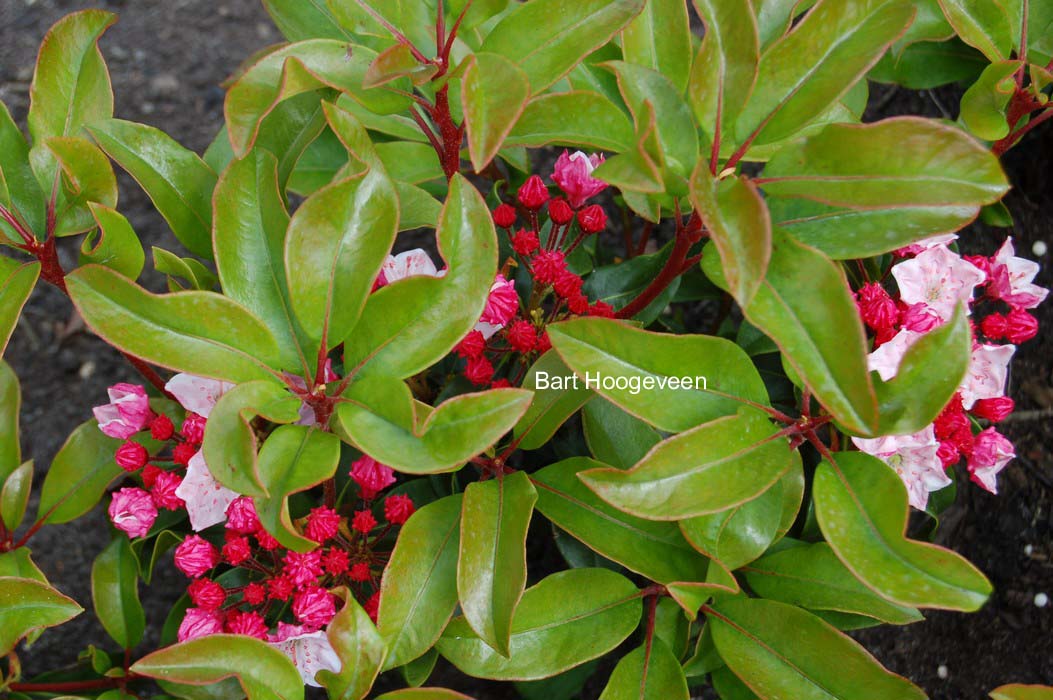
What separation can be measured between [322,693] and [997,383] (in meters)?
1.27

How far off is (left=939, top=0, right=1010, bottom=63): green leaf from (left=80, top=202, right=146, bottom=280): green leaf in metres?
1.11

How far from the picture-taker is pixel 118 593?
1343 mm

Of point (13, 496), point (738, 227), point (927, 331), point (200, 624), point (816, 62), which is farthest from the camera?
point (13, 496)

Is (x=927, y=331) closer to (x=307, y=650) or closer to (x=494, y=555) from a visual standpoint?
(x=494, y=555)

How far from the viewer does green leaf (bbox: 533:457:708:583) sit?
1.08 meters

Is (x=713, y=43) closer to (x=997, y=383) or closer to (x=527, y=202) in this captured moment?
(x=527, y=202)

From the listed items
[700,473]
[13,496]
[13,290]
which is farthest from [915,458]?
[13,496]

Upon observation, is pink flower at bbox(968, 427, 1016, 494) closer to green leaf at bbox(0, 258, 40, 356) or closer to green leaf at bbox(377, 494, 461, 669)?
green leaf at bbox(377, 494, 461, 669)

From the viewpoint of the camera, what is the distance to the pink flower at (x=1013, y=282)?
117cm

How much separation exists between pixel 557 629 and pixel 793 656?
29cm

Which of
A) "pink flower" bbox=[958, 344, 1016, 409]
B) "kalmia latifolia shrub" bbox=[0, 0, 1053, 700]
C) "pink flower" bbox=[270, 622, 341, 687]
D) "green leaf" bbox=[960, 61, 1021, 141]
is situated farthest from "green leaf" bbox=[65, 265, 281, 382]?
"green leaf" bbox=[960, 61, 1021, 141]

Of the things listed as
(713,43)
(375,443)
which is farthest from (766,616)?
(713,43)

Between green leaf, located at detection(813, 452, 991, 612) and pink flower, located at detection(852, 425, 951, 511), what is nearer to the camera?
green leaf, located at detection(813, 452, 991, 612)

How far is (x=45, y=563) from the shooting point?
5.74 feet
